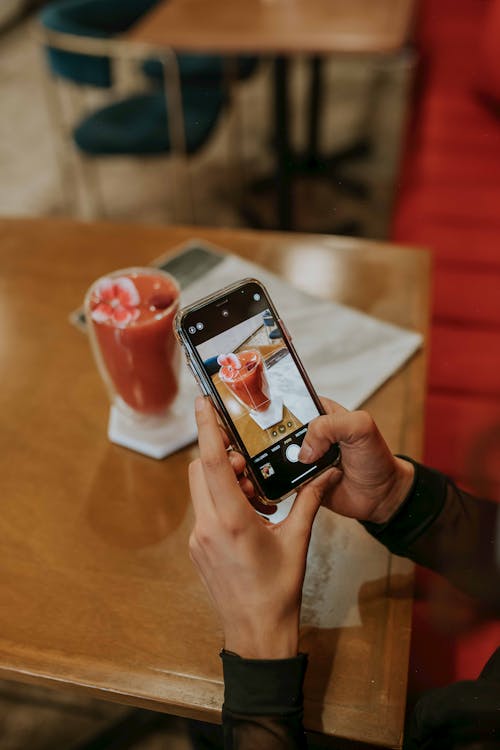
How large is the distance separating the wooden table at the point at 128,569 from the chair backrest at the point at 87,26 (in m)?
1.35

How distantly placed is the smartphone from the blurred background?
0.81 ft

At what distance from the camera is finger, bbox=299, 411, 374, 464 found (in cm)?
61

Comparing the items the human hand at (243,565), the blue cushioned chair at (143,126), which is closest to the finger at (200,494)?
the human hand at (243,565)

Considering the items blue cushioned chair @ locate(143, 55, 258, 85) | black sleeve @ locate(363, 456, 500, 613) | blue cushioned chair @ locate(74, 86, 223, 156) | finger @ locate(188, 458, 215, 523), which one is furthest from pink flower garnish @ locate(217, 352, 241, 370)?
blue cushioned chair @ locate(143, 55, 258, 85)

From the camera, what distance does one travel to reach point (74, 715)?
1.19 meters

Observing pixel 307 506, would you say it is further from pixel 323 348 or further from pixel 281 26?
pixel 281 26

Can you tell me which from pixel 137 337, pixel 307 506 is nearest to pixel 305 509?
pixel 307 506

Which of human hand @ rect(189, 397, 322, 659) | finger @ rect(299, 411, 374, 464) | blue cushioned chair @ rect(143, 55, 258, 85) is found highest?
finger @ rect(299, 411, 374, 464)

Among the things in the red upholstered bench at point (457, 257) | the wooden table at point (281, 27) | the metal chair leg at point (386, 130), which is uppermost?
the wooden table at point (281, 27)

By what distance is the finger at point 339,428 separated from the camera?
61cm

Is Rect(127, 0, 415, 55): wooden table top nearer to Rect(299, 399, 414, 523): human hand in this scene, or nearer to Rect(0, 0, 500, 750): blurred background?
Rect(0, 0, 500, 750): blurred background

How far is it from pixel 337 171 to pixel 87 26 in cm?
109

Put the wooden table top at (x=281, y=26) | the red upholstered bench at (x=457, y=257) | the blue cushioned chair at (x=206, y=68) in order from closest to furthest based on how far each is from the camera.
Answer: the red upholstered bench at (x=457, y=257) < the wooden table top at (x=281, y=26) < the blue cushioned chair at (x=206, y=68)

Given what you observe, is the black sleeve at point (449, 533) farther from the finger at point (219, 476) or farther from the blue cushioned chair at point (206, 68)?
the blue cushioned chair at point (206, 68)
